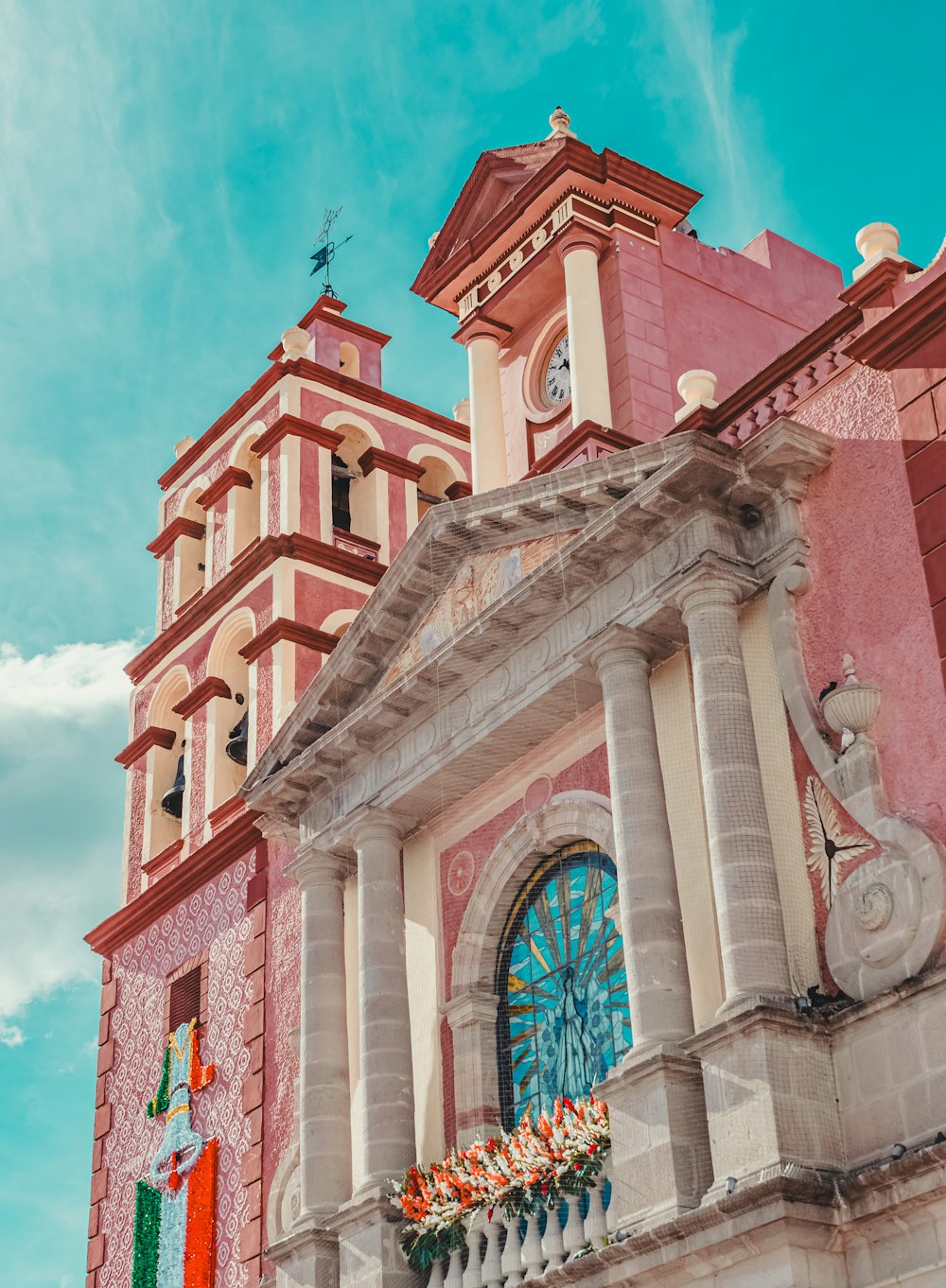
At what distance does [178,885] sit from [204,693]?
2.72m

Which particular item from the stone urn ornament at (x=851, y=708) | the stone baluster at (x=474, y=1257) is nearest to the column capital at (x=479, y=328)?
the stone urn ornament at (x=851, y=708)

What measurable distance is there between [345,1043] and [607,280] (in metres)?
8.59

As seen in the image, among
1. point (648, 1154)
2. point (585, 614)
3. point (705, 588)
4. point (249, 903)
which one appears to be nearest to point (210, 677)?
point (249, 903)

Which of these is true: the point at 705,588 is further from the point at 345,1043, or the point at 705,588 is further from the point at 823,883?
the point at 345,1043

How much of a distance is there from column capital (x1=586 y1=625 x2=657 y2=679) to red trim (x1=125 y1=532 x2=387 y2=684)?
851 centimetres

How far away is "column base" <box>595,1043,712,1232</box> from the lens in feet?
42.6

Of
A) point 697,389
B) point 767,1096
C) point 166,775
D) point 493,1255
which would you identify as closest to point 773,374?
point 697,389

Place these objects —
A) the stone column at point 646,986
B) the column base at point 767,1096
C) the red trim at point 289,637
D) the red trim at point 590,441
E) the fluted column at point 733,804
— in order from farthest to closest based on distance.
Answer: the red trim at point 289,637 → the red trim at point 590,441 → the fluted column at point 733,804 → the stone column at point 646,986 → the column base at point 767,1096

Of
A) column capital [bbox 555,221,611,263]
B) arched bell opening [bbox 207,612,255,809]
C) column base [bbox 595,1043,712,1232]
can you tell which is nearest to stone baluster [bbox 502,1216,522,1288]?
column base [bbox 595,1043,712,1232]

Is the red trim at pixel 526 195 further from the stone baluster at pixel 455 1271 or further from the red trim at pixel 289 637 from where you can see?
the stone baluster at pixel 455 1271

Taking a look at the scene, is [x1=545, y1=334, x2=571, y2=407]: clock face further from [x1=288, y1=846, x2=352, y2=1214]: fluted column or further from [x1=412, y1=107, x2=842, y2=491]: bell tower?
[x1=288, y1=846, x2=352, y2=1214]: fluted column

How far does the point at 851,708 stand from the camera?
13695mm

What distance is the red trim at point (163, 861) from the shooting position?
23312 mm

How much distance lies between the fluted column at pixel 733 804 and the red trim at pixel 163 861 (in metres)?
10.2
